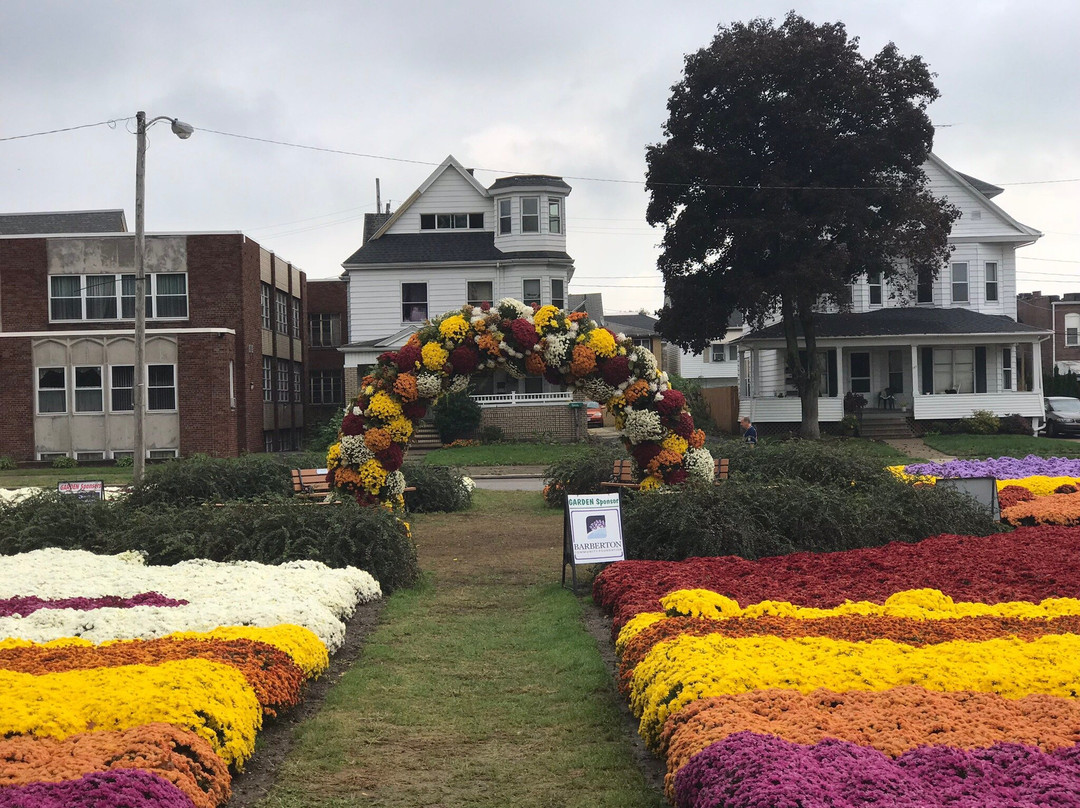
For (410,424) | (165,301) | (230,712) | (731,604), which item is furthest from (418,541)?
(165,301)

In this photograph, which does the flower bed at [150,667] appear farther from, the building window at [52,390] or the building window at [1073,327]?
the building window at [1073,327]

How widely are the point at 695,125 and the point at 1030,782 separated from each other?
3462 cm

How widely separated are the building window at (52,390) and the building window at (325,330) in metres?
17.9

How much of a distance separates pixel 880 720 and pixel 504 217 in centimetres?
3847

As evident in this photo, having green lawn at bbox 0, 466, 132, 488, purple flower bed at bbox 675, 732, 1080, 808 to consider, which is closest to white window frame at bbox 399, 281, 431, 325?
green lawn at bbox 0, 466, 132, 488

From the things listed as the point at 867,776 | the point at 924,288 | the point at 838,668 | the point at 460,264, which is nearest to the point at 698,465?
the point at 838,668

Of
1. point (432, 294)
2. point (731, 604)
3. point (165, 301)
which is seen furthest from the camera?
point (432, 294)

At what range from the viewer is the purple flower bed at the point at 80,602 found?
10.1 metres

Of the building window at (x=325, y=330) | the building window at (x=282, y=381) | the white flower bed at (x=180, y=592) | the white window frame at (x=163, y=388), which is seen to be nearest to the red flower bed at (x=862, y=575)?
the white flower bed at (x=180, y=592)

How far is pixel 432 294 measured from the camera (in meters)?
42.9

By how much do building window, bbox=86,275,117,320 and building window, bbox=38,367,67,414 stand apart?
257 centimetres

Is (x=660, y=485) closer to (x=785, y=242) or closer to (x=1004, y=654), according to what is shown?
(x=1004, y=654)

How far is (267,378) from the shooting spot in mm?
44062

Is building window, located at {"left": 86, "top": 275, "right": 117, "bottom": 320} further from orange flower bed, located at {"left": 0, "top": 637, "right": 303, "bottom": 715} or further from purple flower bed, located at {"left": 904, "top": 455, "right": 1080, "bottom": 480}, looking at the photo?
orange flower bed, located at {"left": 0, "top": 637, "right": 303, "bottom": 715}
